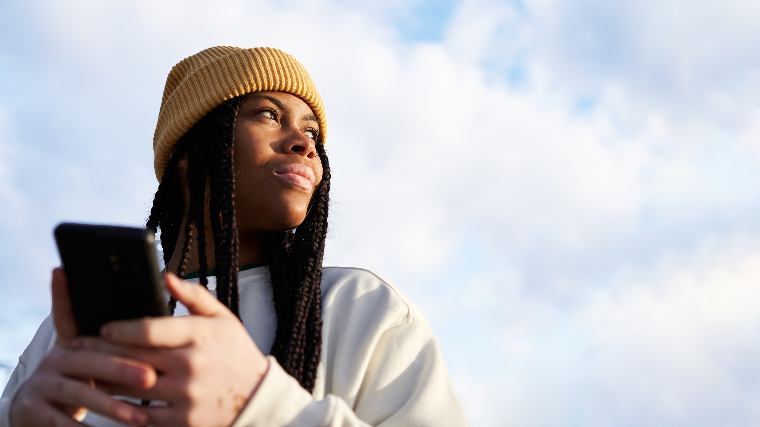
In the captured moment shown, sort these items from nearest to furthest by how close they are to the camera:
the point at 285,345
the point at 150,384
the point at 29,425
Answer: the point at 150,384 < the point at 29,425 < the point at 285,345

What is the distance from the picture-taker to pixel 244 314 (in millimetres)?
2971

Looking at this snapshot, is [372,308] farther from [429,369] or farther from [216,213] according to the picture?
[216,213]

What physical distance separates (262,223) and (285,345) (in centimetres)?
64

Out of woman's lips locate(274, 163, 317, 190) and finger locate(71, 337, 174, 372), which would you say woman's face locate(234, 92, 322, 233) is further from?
finger locate(71, 337, 174, 372)

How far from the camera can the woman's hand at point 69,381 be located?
1.80 metres

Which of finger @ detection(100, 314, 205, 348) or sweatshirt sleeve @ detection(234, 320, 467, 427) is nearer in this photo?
finger @ detection(100, 314, 205, 348)

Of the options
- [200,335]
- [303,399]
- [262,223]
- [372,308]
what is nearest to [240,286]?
[262,223]

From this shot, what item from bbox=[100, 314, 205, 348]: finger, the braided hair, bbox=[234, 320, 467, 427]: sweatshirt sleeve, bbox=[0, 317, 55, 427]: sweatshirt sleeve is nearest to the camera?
bbox=[100, 314, 205, 348]: finger

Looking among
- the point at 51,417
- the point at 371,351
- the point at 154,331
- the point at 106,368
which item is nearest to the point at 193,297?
the point at 154,331

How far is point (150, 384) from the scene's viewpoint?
178cm

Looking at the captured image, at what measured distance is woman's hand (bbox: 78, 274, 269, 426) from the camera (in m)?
1.79

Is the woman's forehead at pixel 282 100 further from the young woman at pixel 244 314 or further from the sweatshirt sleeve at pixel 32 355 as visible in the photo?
the sweatshirt sleeve at pixel 32 355

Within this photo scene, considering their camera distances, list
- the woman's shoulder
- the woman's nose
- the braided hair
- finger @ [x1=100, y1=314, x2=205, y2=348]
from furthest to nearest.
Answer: the woman's nose, the woman's shoulder, the braided hair, finger @ [x1=100, y1=314, x2=205, y2=348]

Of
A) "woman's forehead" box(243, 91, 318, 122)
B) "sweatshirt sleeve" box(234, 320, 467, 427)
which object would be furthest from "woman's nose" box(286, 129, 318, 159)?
"sweatshirt sleeve" box(234, 320, 467, 427)
